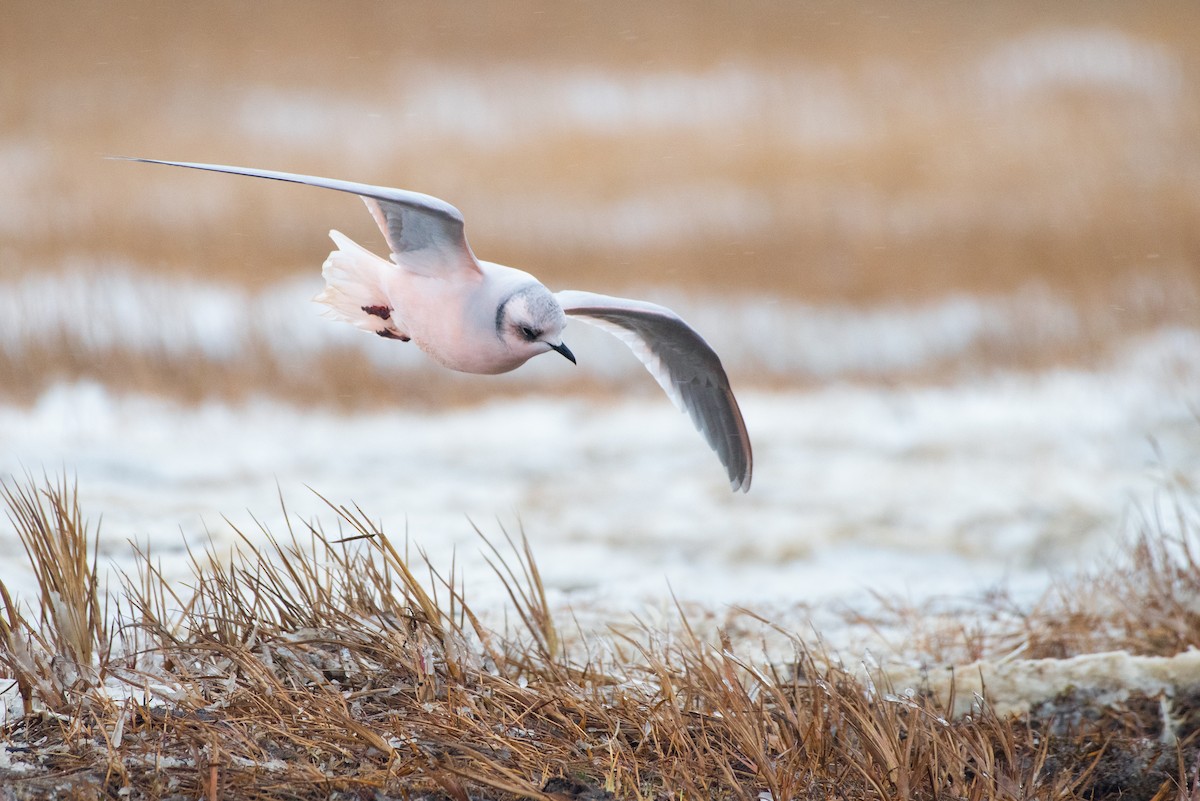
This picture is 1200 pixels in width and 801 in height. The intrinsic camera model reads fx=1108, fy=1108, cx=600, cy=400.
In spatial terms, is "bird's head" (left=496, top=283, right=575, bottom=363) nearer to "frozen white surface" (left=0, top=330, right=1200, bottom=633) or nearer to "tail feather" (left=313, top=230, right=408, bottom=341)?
"tail feather" (left=313, top=230, right=408, bottom=341)

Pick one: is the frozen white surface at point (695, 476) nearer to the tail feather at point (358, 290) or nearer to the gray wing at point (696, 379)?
the gray wing at point (696, 379)

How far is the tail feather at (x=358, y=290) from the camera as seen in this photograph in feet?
3.22

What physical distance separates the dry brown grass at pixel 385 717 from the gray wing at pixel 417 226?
333mm

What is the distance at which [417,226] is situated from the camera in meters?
0.96

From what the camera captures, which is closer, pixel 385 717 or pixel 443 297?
pixel 443 297

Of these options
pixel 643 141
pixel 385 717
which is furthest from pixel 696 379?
pixel 643 141

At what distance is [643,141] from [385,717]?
9.08 feet

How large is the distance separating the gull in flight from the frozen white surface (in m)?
1.14

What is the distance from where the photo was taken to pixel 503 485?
9.37 feet

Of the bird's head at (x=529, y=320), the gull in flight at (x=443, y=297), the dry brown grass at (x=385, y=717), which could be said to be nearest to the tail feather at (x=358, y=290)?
the gull in flight at (x=443, y=297)

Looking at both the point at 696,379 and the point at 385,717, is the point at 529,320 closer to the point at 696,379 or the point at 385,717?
the point at 696,379

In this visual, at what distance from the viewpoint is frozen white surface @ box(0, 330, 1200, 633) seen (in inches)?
96.3

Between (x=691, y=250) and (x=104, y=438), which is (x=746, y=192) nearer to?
(x=691, y=250)

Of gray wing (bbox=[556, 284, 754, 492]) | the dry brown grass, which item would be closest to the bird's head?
gray wing (bbox=[556, 284, 754, 492])
